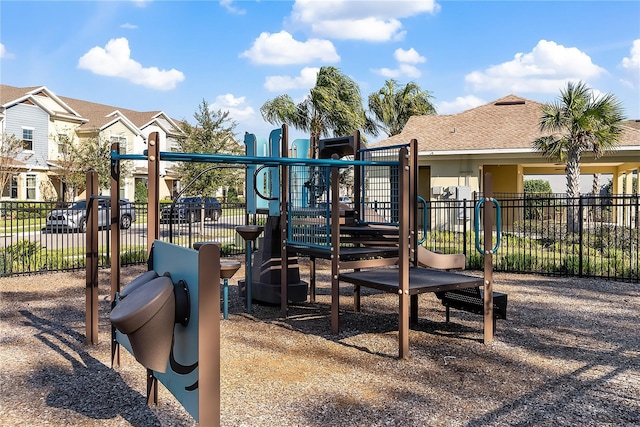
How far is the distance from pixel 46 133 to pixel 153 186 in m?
31.2

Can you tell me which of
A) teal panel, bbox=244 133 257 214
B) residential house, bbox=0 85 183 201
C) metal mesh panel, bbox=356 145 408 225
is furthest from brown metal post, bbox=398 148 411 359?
residential house, bbox=0 85 183 201

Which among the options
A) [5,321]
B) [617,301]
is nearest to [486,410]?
[617,301]

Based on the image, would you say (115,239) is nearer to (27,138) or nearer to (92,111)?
(27,138)

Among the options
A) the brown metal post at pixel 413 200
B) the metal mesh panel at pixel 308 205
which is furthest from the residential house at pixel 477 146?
the brown metal post at pixel 413 200

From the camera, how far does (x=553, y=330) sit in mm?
6055

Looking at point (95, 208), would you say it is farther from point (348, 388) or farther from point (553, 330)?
point (553, 330)

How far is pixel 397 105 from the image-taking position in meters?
37.7

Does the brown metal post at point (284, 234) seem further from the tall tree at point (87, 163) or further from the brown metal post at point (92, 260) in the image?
the tall tree at point (87, 163)

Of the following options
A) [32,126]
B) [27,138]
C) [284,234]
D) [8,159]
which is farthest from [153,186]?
[32,126]

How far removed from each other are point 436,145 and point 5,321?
15319mm

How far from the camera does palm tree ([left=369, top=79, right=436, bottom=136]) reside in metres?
36.6

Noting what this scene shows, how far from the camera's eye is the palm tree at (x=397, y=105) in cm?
3659

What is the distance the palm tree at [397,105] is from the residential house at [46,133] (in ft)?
46.7

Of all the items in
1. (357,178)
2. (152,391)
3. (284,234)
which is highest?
(357,178)
